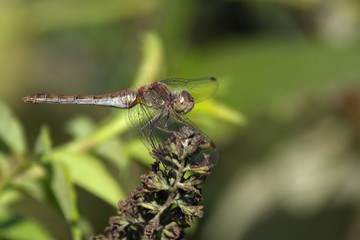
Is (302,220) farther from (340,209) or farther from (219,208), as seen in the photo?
(219,208)

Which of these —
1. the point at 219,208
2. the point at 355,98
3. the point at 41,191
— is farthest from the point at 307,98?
the point at 41,191

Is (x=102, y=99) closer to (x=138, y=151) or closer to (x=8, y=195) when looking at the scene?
(x=138, y=151)

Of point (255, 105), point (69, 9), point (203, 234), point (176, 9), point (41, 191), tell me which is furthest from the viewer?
point (69, 9)

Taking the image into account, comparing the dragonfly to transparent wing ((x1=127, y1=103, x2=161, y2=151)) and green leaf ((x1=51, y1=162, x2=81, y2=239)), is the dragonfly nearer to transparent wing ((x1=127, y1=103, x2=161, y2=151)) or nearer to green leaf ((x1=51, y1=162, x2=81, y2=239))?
transparent wing ((x1=127, y1=103, x2=161, y2=151))

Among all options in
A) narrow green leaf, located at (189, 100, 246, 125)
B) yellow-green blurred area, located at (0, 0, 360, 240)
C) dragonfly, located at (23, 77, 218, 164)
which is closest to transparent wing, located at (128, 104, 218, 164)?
dragonfly, located at (23, 77, 218, 164)

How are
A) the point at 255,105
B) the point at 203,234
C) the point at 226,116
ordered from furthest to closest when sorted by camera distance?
the point at 203,234 → the point at 255,105 → the point at 226,116
